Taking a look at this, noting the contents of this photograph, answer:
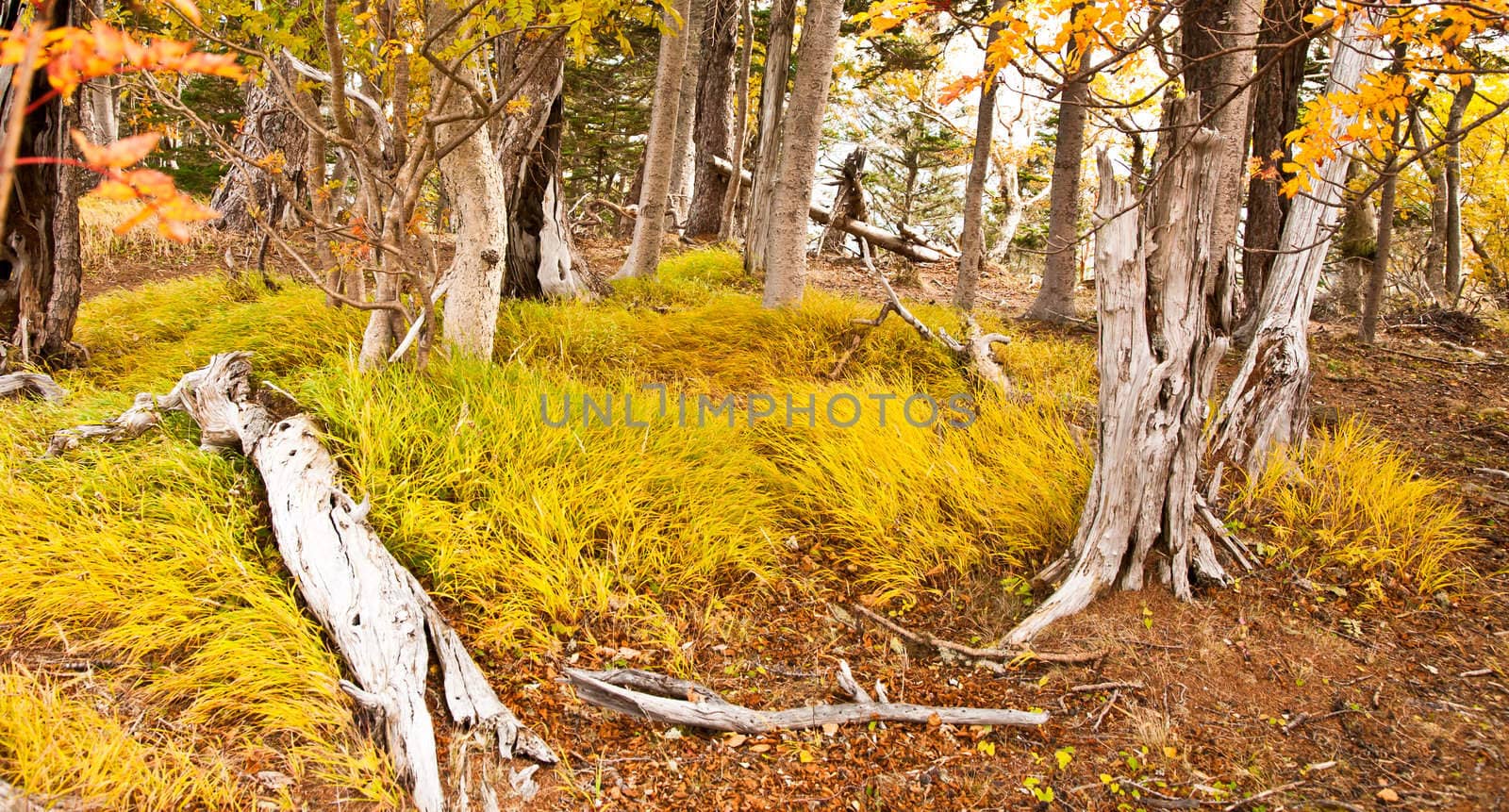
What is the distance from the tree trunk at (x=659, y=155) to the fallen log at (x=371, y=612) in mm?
3819

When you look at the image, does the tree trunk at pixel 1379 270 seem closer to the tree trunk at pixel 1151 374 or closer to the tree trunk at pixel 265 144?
the tree trunk at pixel 1151 374

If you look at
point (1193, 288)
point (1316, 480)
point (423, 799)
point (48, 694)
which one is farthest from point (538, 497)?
point (1316, 480)

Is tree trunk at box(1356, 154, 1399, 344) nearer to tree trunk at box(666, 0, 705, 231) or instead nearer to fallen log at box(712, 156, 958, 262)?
fallen log at box(712, 156, 958, 262)

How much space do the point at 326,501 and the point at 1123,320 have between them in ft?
9.93

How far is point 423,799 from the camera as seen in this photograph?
2.15m

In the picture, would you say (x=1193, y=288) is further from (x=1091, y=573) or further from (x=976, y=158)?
(x=976, y=158)

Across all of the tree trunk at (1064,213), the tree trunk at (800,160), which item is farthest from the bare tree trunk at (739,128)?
the tree trunk at (1064,213)

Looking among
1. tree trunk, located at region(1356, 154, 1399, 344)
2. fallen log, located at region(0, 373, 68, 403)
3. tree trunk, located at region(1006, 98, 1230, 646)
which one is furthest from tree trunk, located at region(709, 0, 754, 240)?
fallen log, located at region(0, 373, 68, 403)

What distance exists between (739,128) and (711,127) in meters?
1.32

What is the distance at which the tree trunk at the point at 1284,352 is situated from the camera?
3.75 meters

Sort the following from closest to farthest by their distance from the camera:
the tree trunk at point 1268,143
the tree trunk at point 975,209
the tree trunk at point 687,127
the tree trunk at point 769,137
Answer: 1. the tree trunk at point 1268,143
2. the tree trunk at point 975,209
3. the tree trunk at point 769,137
4. the tree trunk at point 687,127

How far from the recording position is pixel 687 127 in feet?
31.5

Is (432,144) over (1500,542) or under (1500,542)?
over

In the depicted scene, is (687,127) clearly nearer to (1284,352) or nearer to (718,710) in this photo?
(1284,352)
